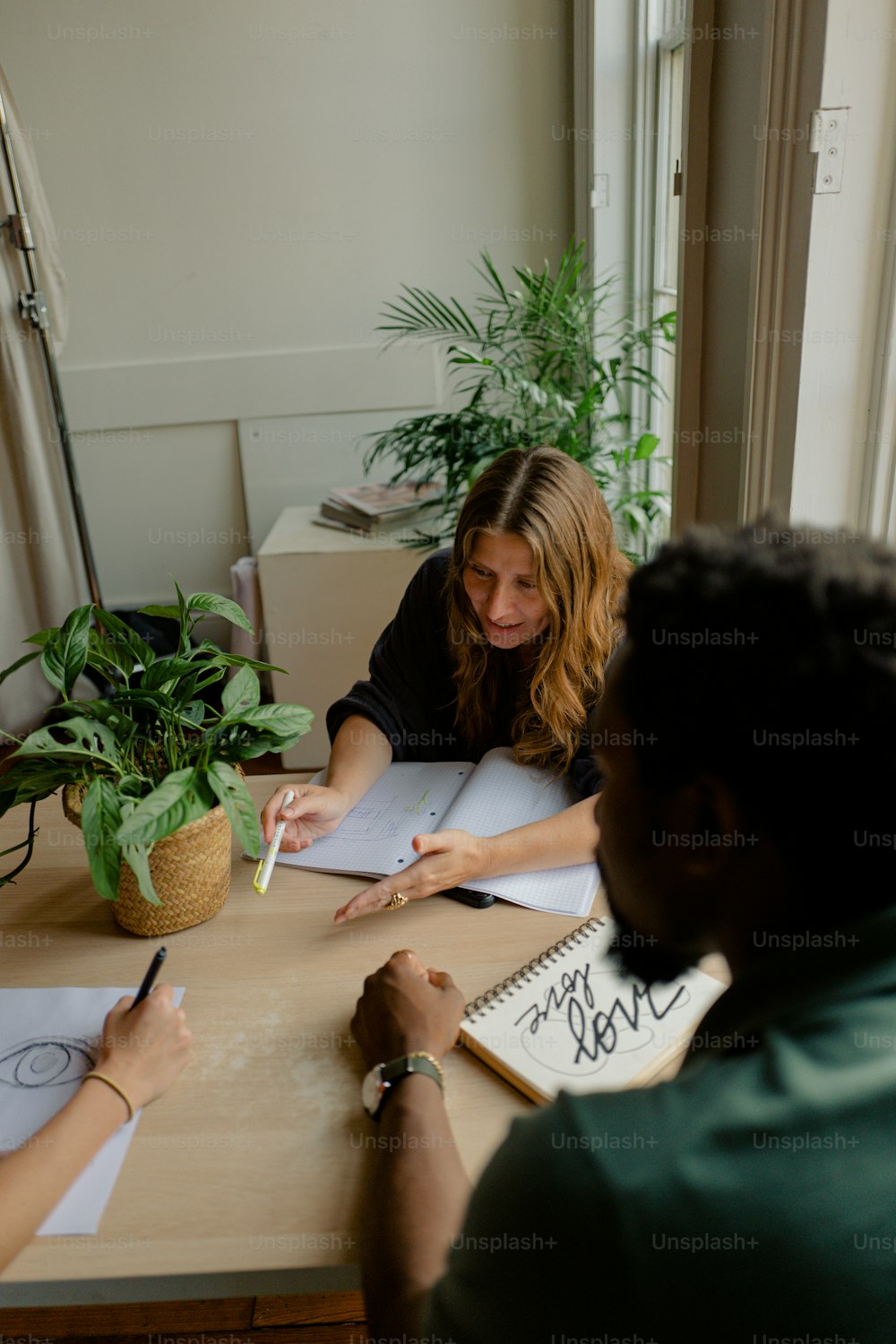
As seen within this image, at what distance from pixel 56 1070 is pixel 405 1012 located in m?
0.31

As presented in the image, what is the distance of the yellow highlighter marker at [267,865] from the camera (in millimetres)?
1063

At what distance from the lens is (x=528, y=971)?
92 cm

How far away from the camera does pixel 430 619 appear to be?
1.53 metres

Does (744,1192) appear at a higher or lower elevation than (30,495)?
higher

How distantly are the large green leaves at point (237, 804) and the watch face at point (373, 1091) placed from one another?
232mm

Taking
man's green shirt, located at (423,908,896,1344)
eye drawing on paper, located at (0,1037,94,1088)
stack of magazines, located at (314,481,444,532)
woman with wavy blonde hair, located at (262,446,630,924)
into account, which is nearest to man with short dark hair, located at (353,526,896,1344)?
man's green shirt, located at (423,908,896,1344)

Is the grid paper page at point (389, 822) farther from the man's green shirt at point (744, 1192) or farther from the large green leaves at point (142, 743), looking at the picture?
the man's green shirt at point (744, 1192)

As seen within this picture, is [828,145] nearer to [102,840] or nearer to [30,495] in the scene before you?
[102,840]

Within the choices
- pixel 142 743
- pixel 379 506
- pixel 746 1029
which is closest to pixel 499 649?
pixel 142 743

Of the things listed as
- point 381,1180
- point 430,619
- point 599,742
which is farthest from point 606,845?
point 430,619

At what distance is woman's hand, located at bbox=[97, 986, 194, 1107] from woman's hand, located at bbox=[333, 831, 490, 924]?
0.73 ft

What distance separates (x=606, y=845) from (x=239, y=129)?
9.55ft

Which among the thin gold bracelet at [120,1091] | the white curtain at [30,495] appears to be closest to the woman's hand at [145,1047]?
the thin gold bracelet at [120,1091]

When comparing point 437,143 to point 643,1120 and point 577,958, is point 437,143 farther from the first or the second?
point 643,1120
